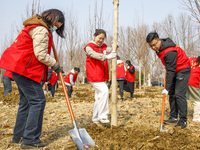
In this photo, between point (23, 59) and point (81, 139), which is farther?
point (81, 139)

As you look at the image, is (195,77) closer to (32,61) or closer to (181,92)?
(181,92)

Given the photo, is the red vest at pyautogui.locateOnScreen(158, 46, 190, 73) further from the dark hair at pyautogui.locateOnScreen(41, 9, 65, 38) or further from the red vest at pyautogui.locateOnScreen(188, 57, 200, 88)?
the dark hair at pyautogui.locateOnScreen(41, 9, 65, 38)

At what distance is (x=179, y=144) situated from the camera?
2.22 metres

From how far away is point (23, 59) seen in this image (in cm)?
216

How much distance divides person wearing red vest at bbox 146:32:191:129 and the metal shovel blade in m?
1.52

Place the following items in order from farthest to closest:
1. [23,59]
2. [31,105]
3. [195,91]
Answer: [195,91], [31,105], [23,59]

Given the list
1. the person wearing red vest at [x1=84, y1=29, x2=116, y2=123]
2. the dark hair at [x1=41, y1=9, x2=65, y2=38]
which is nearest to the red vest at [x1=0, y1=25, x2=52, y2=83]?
the dark hair at [x1=41, y1=9, x2=65, y2=38]

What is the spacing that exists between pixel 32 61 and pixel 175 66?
2.31m

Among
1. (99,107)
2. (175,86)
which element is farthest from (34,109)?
(175,86)

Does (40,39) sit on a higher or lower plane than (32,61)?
higher

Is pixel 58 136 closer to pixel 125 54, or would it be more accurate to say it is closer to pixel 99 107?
pixel 99 107

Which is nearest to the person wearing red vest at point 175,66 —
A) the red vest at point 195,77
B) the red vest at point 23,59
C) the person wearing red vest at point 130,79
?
the red vest at point 195,77

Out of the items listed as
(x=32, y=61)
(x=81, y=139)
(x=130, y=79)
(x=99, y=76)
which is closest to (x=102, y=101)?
(x=99, y=76)

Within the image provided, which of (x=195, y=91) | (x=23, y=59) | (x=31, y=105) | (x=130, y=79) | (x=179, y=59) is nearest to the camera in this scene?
(x=23, y=59)
